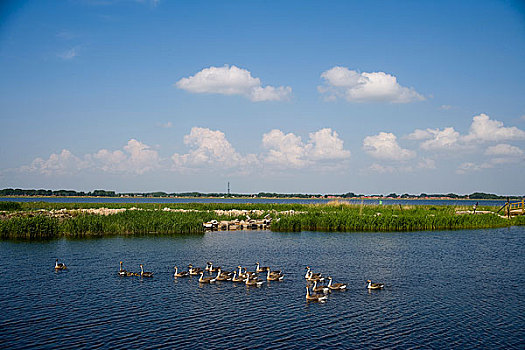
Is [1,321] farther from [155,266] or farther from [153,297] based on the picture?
[155,266]

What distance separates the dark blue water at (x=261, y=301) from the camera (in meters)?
14.9

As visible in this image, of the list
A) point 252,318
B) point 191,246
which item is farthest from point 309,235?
point 252,318

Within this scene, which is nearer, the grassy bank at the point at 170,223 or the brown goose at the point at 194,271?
the brown goose at the point at 194,271

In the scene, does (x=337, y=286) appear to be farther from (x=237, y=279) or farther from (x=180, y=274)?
(x=180, y=274)

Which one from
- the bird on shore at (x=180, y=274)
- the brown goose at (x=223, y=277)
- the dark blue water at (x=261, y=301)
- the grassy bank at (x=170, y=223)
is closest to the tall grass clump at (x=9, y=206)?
the grassy bank at (x=170, y=223)

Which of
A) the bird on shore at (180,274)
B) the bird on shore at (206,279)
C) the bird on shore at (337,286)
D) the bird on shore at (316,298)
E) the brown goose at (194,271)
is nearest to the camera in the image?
the bird on shore at (316,298)

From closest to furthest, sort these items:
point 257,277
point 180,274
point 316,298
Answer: point 316,298 → point 257,277 → point 180,274

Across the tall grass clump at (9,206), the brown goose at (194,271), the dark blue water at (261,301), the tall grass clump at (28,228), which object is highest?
the tall grass clump at (9,206)

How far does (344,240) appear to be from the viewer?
3812 centimetres

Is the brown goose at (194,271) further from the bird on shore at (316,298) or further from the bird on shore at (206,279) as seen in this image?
the bird on shore at (316,298)

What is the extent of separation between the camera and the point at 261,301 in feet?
63.4

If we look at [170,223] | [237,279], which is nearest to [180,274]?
[237,279]

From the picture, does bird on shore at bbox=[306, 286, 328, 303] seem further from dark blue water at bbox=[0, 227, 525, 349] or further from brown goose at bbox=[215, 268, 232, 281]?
brown goose at bbox=[215, 268, 232, 281]

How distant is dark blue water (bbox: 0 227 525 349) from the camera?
1492 cm
